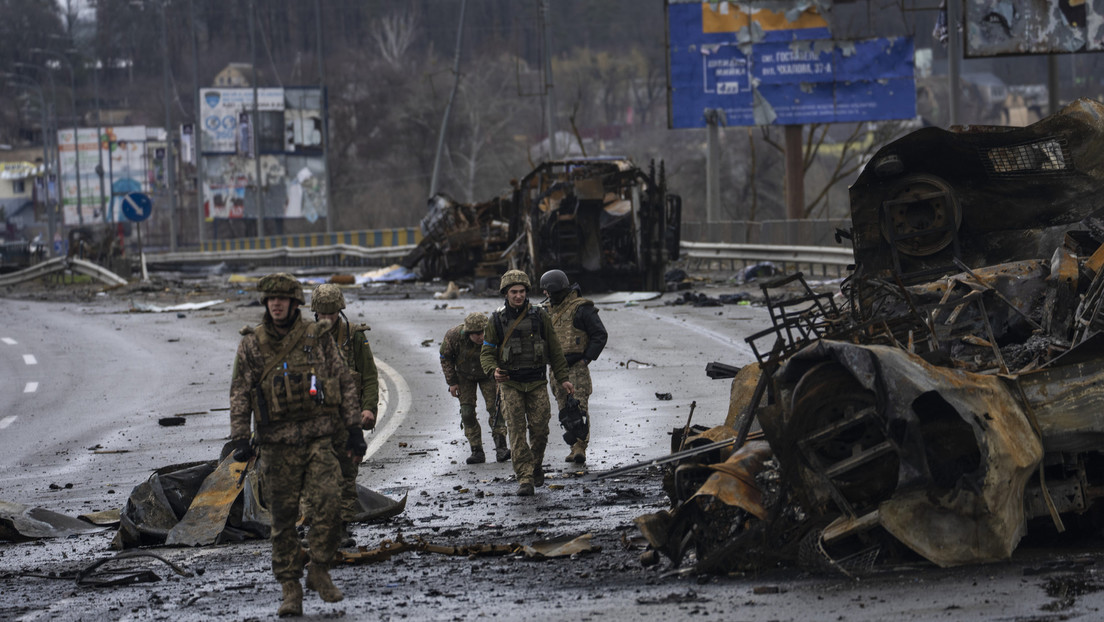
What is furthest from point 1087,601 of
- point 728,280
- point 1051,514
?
point 728,280

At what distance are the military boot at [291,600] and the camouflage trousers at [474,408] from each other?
4951 mm

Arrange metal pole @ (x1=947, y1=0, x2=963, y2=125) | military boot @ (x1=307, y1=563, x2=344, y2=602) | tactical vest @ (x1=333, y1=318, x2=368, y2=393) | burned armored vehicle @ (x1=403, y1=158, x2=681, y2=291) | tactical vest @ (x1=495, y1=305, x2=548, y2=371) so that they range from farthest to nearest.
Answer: burned armored vehicle @ (x1=403, y1=158, x2=681, y2=291)
metal pole @ (x1=947, y1=0, x2=963, y2=125)
tactical vest @ (x1=495, y1=305, x2=548, y2=371)
tactical vest @ (x1=333, y1=318, x2=368, y2=393)
military boot @ (x1=307, y1=563, x2=344, y2=602)

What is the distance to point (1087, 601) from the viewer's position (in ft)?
20.1

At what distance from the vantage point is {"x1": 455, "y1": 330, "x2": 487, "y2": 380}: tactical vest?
12.1 m

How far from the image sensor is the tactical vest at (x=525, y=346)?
1070cm

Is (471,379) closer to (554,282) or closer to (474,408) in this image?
(474,408)

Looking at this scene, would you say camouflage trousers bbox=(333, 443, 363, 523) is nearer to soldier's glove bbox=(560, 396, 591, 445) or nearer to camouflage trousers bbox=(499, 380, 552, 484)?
camouflage trousers bbox=(499, 380, 552, 484)

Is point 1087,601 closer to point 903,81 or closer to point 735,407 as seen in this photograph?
point 735,407

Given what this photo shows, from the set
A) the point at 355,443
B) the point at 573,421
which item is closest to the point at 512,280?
the point at 573,421

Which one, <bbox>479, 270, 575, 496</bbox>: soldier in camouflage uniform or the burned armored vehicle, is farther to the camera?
the burned armored vehicle

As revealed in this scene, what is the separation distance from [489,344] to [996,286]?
3.86 metres

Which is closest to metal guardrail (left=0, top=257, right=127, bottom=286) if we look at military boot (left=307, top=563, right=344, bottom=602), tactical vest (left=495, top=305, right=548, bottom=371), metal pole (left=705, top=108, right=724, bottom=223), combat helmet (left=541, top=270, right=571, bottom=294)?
metal pole (left=705, top=108, right=724, bottom=223)

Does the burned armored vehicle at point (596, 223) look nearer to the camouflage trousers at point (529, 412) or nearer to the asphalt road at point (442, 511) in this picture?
the asphalt road at point (442, 511)

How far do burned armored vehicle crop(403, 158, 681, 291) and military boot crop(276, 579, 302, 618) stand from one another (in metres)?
21.4
